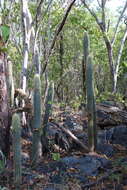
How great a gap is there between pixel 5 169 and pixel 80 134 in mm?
2213

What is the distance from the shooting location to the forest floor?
12.9ft

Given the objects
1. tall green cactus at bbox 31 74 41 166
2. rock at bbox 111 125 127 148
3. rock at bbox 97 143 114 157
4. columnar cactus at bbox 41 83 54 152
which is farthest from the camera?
rock at bbox 111 125 127 148

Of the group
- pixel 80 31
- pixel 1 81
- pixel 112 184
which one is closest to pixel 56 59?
pixel 80 31

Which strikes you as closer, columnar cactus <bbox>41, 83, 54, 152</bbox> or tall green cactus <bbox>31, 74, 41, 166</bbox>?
tall green cactus <bbox>31, 74, 41, 166</bbox>

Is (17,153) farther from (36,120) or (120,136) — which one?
(120,136)

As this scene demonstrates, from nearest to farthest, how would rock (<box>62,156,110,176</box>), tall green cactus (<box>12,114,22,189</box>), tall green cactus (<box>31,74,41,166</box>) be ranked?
tall green cactus (<box>12,114,22,189</box>)
rock (<box>62,156,110,176</box>)
tall green cactus (<box>31,74,41,166</box>)

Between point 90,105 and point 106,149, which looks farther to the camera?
point 106,149

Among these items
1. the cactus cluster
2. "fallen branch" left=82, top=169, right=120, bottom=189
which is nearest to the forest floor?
"fallen branch" left=82, top=169, right=120, bottom=189

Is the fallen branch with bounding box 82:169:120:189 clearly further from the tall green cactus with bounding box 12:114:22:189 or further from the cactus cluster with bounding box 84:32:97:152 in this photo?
the cactus cluster with bounding box 84:32:97:152

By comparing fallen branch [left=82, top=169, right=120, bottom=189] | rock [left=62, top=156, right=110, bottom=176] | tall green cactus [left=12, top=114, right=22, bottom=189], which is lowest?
fallen branch [left=82, top=169, right=120, bottom=189]

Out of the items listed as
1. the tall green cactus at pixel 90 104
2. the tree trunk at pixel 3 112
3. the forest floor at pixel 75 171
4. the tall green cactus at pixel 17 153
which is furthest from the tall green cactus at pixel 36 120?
the tall green cactus at pixel 90 104

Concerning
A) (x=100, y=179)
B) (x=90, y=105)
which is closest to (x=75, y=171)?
(x=100, y=179)

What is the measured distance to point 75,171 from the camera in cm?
438

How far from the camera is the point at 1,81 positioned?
466cm
